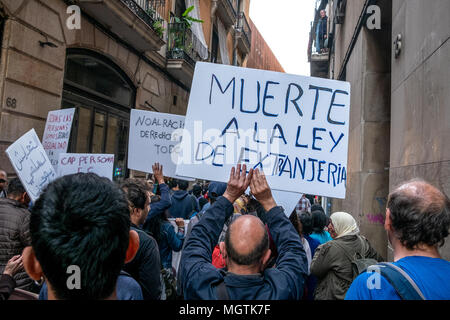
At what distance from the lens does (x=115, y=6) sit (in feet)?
25.1

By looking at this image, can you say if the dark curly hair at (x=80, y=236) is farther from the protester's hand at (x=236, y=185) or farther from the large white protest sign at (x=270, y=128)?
the large white protest sign at (x=270, y=128)

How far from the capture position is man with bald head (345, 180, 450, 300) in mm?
1251

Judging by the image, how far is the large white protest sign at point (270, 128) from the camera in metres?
2.19

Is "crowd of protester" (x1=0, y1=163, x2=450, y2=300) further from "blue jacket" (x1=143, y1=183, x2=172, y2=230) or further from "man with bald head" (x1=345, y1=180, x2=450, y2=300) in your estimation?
"blue jacket" (x1=143, y1=183, x2=172, y2=230)

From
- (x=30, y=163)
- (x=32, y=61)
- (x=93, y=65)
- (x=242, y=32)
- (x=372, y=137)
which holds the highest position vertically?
(x=242, y=32)

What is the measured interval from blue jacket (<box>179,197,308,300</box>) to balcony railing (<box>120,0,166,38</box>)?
26.0ft

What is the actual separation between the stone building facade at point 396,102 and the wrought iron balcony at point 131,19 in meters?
5.21

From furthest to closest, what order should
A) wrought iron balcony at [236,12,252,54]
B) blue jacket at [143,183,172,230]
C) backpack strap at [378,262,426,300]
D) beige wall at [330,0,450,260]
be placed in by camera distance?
wrought iron balcony at [236,12,252,54], blue jacket at [143,183,172,230], beige wall at [330,0,450,260], backpack strap at [378,262,426,300]

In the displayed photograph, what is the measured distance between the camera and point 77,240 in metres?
1.00

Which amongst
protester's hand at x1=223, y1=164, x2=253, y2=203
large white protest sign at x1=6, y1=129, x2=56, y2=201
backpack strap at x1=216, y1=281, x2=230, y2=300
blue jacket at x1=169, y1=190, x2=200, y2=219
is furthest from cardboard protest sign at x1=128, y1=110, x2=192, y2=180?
backpack strap at x1=216, y1=281, x2=230, y2=300

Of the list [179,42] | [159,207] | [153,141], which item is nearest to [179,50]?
[179,42]

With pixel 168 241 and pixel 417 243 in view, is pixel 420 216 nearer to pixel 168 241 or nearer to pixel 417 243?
pixel 417 243

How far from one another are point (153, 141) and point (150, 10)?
7.27 metres
